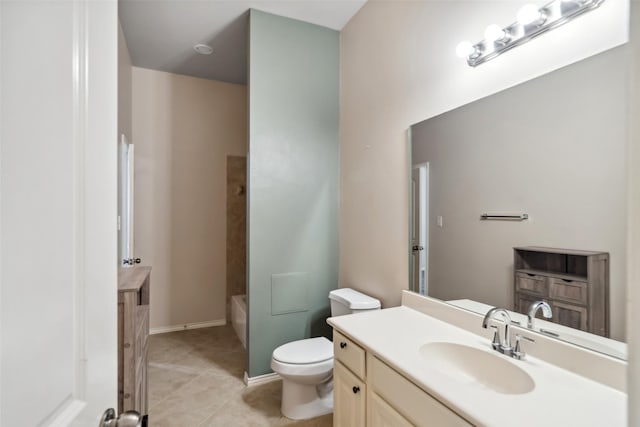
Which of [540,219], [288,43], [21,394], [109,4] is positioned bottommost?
[21,394]

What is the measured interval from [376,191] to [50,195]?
2004 millimetres

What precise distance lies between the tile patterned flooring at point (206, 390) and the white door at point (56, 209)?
173cm

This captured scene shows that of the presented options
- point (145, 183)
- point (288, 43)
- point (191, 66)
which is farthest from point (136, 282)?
point (191, 66)

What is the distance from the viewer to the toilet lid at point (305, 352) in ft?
6.63

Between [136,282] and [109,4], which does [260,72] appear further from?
[109,4]

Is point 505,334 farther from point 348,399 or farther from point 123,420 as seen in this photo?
point 123,420

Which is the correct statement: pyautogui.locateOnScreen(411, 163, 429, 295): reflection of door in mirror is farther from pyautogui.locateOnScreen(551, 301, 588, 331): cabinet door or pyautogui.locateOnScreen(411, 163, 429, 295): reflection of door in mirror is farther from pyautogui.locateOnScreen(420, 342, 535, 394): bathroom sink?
pyautogui.locateOnScreen(551, 301, 588, 331): cabinet door

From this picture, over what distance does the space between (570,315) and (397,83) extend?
1.60 m

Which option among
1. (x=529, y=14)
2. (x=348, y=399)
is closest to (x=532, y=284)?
(x=348, y=399)

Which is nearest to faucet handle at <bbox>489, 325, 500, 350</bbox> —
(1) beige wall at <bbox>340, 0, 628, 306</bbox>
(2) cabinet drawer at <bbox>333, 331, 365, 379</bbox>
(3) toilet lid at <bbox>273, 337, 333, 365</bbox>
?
(2) cabinet drawer at <bbox>333, 331, 365, 379</bbox>

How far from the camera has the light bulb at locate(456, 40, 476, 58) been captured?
1.53m

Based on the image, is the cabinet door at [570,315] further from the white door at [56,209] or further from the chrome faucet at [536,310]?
the white door at [56,209]

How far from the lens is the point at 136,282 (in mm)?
1533

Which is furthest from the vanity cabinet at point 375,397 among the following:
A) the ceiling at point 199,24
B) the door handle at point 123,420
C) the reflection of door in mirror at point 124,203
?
the ceiling at point 199,24
